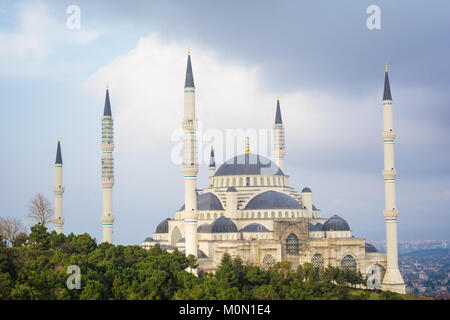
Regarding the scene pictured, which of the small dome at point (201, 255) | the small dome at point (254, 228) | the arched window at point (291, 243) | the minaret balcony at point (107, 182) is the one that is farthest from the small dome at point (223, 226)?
the minaret balcony at point (107, 182)

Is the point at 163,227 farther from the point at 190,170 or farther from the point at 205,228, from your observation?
the point at 190,170

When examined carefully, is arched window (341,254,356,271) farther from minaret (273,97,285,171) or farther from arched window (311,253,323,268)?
minaret (273,97,285,171)

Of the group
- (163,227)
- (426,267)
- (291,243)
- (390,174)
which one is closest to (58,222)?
(163,227)

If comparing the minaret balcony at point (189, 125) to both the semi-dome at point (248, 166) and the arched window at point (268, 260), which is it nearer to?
the arched window at point (268, 260)
